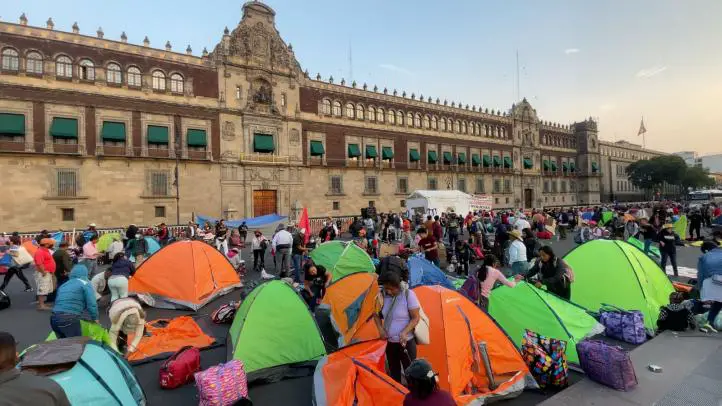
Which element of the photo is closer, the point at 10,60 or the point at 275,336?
the point at 275,336

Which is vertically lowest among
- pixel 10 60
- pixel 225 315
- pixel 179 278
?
pixel 225 315

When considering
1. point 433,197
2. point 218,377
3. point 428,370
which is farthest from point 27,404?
point 433,197

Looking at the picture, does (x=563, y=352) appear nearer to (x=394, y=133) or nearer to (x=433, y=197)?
(x=433, y=197)

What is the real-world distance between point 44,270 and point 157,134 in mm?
19657

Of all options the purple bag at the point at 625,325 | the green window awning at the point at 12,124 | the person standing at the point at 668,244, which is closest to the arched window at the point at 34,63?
the green window awning at the point at 12,124

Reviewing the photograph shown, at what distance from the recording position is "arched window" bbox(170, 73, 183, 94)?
26.7 metres

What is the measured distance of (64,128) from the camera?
898 inches

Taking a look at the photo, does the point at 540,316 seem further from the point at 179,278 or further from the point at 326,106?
the point at 326,106

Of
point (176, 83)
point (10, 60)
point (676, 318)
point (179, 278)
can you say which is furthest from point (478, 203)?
point (10, 60)

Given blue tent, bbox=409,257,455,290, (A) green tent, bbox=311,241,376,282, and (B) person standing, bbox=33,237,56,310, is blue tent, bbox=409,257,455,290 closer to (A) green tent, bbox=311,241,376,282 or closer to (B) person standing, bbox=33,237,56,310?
(A) green tent, bbox=311,241,376,282

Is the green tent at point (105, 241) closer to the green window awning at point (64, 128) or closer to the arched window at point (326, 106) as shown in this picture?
the green window awning at point (64, 128)

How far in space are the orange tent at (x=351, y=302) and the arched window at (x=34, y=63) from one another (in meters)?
26.5

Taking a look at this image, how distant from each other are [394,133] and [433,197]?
13674 mm

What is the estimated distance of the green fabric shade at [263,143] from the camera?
97.1 ft
